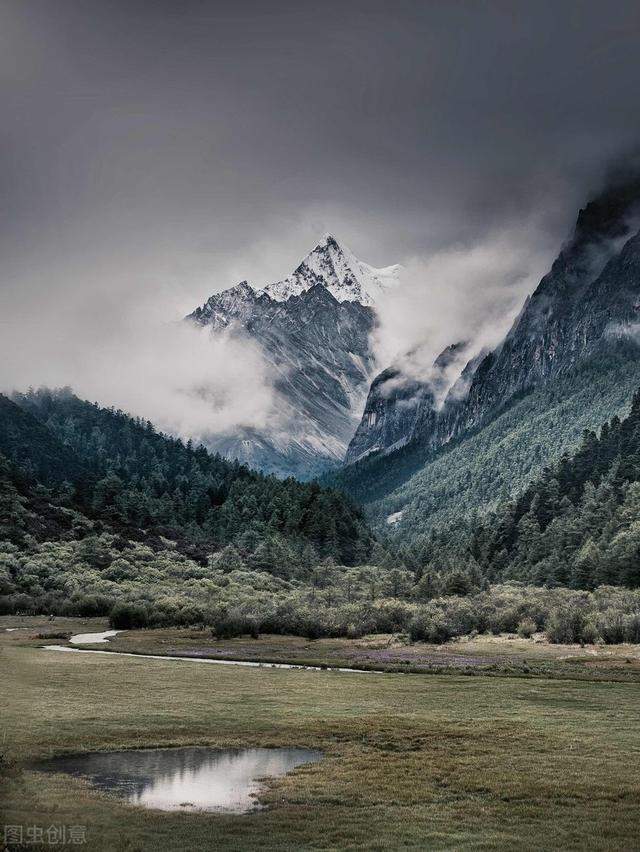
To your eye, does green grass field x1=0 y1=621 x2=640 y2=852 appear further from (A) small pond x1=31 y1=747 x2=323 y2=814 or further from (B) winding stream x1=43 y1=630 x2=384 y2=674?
(B) winding stream x1=43 y1=630 x2=384 y2=674

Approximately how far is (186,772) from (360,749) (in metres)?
9.54

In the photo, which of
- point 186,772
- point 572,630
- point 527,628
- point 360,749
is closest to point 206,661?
point 360,749

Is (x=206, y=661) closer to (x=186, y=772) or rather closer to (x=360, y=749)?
(x=360, y=749)

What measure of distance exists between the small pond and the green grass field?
3.86 ft

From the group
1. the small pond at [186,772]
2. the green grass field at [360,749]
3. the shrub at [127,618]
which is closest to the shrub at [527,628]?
the green grass field at [360,749]

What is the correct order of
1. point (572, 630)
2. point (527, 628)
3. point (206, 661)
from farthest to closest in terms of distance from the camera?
1. point (527, 628)
2. point (572, 630)
3. point (206, 661)

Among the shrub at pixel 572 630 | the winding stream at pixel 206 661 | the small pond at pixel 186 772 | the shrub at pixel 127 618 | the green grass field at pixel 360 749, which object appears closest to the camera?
the green grass field at pixel 360 749

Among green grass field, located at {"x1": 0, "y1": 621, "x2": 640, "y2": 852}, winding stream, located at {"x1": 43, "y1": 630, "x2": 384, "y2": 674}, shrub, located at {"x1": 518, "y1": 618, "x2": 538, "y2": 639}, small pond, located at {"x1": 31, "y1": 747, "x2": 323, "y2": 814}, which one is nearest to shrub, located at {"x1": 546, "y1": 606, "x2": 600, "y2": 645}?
shrub, located at {"x1": 518, "y1": 618, "x2": 538, "y2": 639}

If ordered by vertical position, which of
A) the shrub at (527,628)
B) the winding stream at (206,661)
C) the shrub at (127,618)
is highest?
the shrub at (127,618)

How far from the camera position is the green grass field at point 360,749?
84.6ft

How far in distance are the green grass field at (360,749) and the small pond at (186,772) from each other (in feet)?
3.86

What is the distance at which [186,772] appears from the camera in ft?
112

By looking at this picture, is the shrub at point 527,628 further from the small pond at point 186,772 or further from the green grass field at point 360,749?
the small pond at point 186,772

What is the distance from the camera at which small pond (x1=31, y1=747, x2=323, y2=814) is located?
1179 inches
